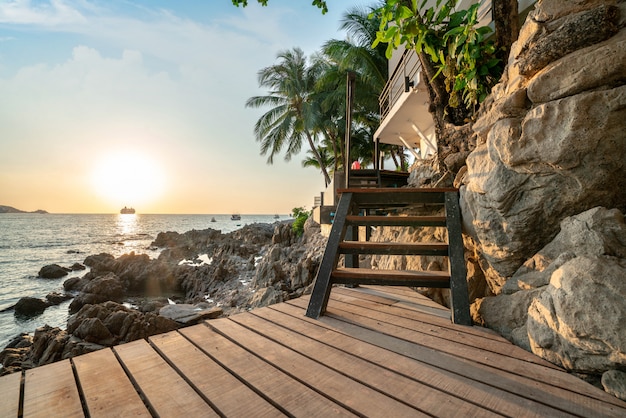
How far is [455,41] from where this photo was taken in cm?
345

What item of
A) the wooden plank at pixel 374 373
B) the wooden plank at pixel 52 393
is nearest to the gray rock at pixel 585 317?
the wooden plank at pixel 374 373

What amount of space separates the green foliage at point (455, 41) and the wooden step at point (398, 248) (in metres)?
2.13

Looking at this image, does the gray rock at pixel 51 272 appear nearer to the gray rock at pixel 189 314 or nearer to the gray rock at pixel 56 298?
the gray rock at pixel 56 298

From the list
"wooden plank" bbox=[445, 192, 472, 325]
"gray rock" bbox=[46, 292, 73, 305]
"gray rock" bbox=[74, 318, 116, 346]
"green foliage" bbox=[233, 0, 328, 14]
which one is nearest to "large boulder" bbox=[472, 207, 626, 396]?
"wooden plank" bbox=[445, 192, 472, 325]

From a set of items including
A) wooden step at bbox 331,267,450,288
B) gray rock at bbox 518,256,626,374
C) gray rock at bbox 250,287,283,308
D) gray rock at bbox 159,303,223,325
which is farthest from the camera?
gray rock at bbox 250,287,283,308

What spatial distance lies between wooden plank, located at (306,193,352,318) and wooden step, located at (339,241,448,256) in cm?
11

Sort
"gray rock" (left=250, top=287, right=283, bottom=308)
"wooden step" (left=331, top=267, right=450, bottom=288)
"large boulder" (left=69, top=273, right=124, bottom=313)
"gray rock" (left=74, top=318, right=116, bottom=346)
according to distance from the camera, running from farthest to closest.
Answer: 1. "large boulder" (left=69, top=273, right=124, bottom=313)
2. "gray rock" (left=250, top=287, right=283, bottom=308)
3. "gray rock" (left=74, top=318, right=116, bottom=346)
4. "wooden step" (left=331, top=267, right=450, bottom=288)

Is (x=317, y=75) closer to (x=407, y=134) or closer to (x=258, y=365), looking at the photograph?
(x=407, y=134)

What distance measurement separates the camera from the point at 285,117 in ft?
65.0

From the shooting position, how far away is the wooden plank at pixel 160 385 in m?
1.21

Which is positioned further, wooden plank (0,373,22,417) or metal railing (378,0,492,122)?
metal railing (378,0,492,122)

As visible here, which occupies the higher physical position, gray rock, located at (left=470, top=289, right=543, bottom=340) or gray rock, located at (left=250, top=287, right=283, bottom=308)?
gray rock, located at (left=470, top=289, right=543, bottom=340)

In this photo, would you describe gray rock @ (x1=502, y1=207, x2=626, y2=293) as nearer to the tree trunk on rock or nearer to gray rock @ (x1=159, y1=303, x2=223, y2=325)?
the tree trunk on rock

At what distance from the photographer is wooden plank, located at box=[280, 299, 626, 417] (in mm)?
1207
